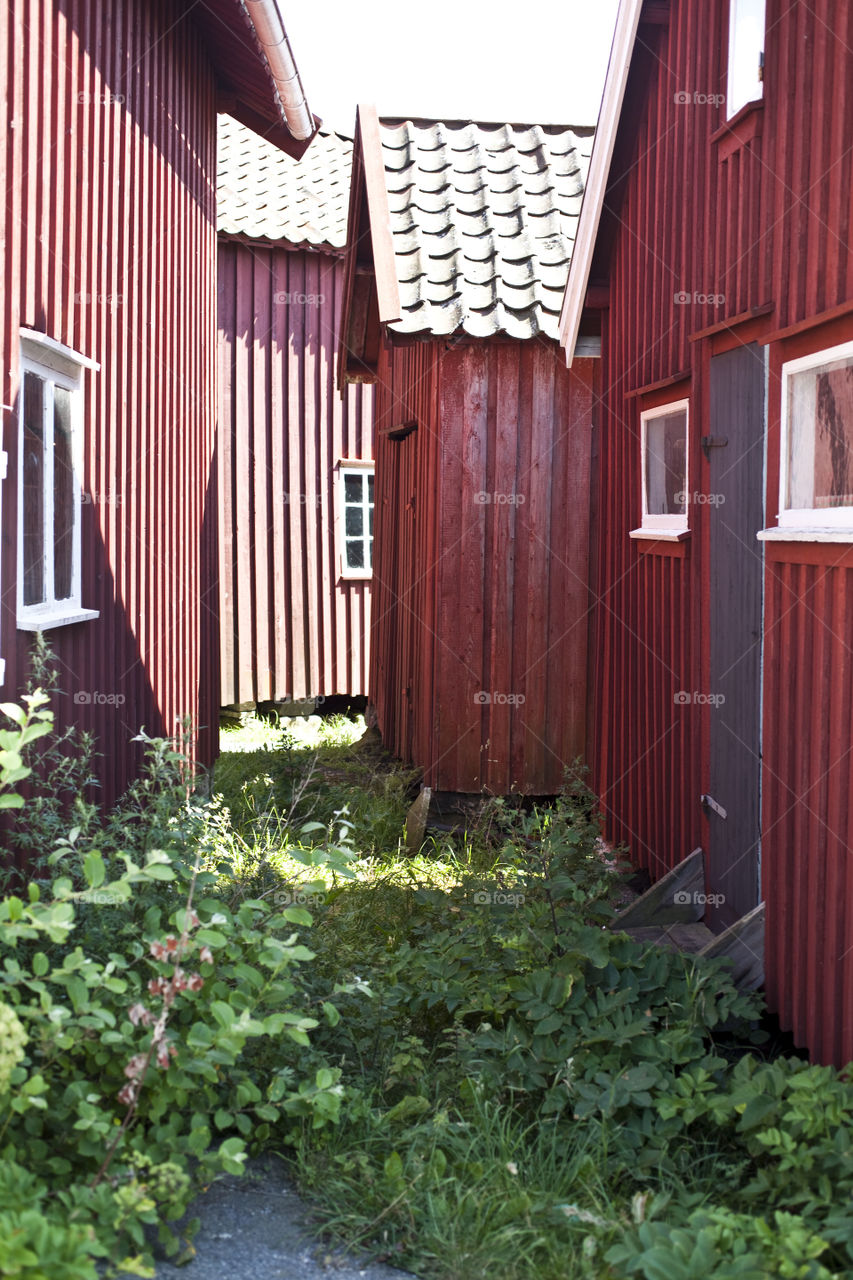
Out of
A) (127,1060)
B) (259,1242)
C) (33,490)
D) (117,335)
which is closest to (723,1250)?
(259,1242)

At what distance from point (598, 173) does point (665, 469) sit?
1824 millimetres

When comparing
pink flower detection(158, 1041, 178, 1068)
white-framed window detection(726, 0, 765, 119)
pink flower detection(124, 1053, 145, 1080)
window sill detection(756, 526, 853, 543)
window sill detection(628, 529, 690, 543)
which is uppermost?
white-framed window detection(726, 0, 765, 119)

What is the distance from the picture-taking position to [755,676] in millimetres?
5664

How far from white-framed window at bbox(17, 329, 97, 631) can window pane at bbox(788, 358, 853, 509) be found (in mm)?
3050

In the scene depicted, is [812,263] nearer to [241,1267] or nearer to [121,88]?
[241,1267]

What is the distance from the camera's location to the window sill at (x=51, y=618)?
5.03 m

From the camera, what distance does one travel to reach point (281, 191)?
13.9m

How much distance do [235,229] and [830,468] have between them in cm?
993

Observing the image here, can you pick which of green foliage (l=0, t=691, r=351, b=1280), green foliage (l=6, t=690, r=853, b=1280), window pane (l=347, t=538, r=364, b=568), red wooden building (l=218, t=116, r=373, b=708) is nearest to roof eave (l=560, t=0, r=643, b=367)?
green foliage (l=6, t=690, r=853, b=1280)

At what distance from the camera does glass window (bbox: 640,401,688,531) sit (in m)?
6.37

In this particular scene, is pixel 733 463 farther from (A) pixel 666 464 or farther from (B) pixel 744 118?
(B) pixel 744 118

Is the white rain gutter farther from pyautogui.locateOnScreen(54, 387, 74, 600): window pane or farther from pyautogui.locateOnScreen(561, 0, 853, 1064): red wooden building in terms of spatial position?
pyautogui.locateOnScreen(54, 387, 74, 600): window pane

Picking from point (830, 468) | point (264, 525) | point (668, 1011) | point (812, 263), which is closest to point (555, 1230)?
point (668, 1011)

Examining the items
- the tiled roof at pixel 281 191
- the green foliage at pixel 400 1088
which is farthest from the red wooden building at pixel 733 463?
the tiled roof at pixel 281 191
